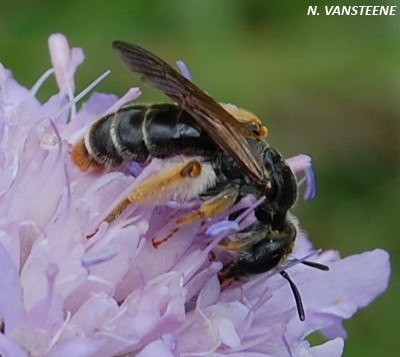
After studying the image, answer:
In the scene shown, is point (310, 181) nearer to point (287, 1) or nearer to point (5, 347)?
point (5, 347)

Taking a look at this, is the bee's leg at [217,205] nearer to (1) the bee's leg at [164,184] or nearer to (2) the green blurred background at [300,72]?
(1) the bee's leg at [164,184]

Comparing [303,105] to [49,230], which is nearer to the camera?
[49,230]

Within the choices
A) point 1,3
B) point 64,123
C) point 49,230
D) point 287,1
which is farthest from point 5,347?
point 287,1

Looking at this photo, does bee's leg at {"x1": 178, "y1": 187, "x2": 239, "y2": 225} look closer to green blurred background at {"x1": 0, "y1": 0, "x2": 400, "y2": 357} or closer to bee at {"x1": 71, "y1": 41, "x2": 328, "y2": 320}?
bee at {"x1": 71, "y1": 41, "x2": 328, "y2": 320}

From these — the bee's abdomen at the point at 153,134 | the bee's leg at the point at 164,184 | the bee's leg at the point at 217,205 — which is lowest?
the bee's leg at the point at 217,205

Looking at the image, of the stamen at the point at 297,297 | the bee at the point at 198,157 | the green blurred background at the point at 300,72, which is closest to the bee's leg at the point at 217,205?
the bee at the point at 198,157

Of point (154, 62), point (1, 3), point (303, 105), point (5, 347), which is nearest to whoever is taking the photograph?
point (5, 347)

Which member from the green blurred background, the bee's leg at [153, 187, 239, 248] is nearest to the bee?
the bee's leg at [153, 187, 239, 248]
